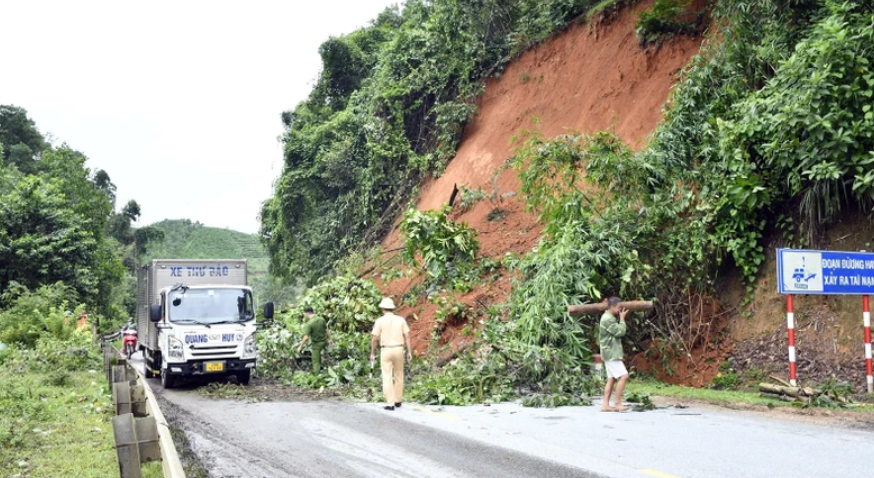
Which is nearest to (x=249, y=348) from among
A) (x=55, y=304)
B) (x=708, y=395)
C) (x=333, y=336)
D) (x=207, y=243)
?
(x=333, y=336)

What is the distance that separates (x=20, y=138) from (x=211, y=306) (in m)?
54.7

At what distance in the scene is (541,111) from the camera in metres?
24.4

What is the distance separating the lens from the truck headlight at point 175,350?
47.5 ft

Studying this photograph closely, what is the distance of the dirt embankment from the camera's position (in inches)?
766

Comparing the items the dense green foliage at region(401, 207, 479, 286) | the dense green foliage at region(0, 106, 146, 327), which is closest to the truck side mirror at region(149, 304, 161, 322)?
the dense green foliage at region(401, 207, 479, 286)

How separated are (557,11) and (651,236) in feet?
45.7

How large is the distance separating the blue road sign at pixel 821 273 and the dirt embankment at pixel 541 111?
721 centimetres

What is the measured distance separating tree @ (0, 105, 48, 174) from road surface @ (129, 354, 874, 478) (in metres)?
55.0

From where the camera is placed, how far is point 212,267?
16953 mm

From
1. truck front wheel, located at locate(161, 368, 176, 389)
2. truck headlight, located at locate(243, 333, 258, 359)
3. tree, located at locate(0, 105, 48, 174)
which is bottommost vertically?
truck front wheel, located at locate(161, 368, 176, 389)

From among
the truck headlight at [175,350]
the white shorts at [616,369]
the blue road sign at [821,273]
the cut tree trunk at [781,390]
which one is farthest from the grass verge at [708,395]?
the truck headlight at [175,350]

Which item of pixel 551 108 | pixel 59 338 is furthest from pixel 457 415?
pixel 59 338

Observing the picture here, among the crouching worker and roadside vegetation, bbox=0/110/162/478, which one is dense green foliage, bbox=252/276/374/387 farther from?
the crouching worker

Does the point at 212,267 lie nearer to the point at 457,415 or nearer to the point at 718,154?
the point at 457,415
